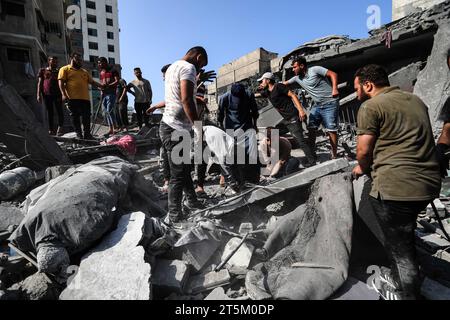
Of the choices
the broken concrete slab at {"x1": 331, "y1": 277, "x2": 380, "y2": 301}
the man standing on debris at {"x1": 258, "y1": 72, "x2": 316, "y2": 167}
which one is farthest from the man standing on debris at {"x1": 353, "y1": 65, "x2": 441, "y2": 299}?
the man standing on debris at {"x1": 258, "y1": 72, "x2": 316, "y2": 167}

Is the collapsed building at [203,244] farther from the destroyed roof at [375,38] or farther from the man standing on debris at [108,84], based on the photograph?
the destroyed roof at [375,38]

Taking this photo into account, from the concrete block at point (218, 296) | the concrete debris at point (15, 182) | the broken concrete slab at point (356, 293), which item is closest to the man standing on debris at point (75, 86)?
the concrete debris at point (15, 182)

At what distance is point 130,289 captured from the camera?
6.51ft

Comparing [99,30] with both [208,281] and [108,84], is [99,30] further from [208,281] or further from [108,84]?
[208,281]

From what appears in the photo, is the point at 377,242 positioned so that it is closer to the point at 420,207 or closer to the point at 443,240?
the point at 420,207

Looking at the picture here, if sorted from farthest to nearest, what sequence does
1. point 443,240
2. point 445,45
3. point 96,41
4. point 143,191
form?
1. point 96,41
2. point 445,45
3. point 143,191
4. point 443,240

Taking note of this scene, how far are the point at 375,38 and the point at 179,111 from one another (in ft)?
25.6

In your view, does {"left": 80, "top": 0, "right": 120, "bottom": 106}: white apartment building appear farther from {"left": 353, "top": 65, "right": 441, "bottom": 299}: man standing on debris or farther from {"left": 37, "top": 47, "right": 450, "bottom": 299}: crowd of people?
{"left": 353, "top": 65, "right": 441, "bottom": 299}: man standing on debris

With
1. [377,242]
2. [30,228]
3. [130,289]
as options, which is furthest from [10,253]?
[377,242]

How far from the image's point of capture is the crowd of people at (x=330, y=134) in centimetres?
194

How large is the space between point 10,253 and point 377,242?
133 inches
